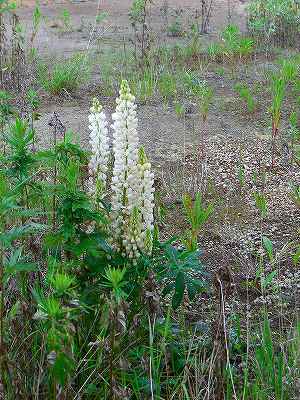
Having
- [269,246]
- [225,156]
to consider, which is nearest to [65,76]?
[225,156]

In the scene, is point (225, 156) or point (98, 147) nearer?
point (98, 147)

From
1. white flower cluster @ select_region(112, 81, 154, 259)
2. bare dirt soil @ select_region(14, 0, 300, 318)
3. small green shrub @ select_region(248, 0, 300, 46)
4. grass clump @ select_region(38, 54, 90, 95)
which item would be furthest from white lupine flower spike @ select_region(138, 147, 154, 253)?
small green shrub @ select_region(248, 0, 300, 46)

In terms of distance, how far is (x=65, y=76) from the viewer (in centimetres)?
620

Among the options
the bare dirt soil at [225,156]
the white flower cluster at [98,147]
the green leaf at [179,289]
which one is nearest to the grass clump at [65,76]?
the bare dirt soil at [225,156]

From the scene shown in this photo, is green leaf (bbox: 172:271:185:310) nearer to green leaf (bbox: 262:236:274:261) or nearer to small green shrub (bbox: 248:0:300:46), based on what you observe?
green leaf (bbox: 262:236:274:261)

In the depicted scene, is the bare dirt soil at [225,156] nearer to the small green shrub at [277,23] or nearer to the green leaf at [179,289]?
the small green shrub at [277,23]

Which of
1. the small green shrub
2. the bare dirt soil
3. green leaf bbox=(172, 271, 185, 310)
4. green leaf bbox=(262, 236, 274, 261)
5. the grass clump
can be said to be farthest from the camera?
the small green shrub

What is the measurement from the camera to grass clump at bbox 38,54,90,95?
6.15 metres

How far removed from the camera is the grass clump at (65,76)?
20.2 ft

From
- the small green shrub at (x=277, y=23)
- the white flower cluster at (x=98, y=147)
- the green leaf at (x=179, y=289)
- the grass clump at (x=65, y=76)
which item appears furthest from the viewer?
the small green shrub at (x=277, y=23)

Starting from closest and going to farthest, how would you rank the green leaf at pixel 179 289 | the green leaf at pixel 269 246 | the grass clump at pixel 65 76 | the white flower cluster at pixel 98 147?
the green leaf at pixel 179 289, the white flower cluster at pixel 98 147, the green leaf at pixel 269 246, the grass clump at pixel 65 76

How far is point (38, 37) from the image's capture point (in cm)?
858

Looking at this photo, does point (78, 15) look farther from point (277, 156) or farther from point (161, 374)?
Result: point (161, 374)

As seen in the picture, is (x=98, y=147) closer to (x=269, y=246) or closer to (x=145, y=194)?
(x=145, y=194)
